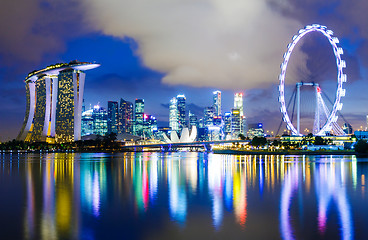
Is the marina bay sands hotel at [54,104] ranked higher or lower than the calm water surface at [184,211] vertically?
higher

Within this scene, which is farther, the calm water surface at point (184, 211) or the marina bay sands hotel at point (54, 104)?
the marina bay sands hotel at point (54, 104)

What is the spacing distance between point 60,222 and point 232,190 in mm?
11535

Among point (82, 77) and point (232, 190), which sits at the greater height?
point (82, 77)

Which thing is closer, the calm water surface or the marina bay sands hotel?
the calm water surface

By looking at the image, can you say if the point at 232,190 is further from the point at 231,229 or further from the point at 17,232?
the point at 17,232

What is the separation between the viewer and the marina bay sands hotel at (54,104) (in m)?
152

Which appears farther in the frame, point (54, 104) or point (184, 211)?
point (54, 104)

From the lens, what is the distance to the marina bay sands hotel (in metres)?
152

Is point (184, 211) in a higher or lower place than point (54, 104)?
lower

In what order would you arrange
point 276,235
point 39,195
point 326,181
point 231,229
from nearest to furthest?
point 276,235 → point 231,229 → point 39,195 → point 326,181

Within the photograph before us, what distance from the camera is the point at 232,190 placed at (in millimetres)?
23453

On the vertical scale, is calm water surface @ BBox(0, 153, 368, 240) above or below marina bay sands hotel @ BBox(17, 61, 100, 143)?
below

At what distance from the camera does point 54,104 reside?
529ft

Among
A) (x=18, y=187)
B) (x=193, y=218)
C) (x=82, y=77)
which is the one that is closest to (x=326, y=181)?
(x=193, y=218)
